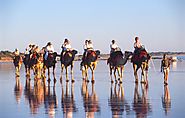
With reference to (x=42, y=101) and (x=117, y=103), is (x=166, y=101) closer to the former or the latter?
(x=117, y=103)

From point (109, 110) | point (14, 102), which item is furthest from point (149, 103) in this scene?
point (14, 102)

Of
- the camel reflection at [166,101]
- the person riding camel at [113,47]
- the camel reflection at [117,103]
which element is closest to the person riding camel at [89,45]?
the person riding camel at [113,47]

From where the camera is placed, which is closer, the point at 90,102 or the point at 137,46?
the point at 90,102

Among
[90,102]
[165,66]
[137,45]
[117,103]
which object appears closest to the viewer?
[117,103]

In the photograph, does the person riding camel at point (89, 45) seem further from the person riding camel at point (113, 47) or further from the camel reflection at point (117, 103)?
the camel reflection at point (117, 103)

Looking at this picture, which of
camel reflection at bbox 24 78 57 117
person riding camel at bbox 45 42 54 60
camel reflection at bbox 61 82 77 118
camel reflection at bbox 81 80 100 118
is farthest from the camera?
person riding camel at bbox 45 42 54 60

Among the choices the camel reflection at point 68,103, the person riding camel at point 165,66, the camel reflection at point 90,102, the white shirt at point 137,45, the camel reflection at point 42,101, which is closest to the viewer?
the camel reflection at point 68,103

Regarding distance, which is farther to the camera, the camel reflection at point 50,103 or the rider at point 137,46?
the rider at point 137,46

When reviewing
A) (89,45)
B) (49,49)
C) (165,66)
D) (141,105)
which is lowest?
(141,105)

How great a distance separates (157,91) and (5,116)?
7446 millimetres

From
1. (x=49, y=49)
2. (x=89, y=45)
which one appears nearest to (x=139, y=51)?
(x=89, y=45)

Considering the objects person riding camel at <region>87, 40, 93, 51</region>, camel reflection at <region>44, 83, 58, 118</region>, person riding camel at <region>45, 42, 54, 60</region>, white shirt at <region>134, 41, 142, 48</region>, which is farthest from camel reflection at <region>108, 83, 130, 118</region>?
person riding camel at <region>45, 42, 54, 60</region>

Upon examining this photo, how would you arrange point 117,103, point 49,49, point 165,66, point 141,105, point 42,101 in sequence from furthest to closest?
point 49,49 < point 165,66 < point 42,101 < point 117,103 < point 141,105

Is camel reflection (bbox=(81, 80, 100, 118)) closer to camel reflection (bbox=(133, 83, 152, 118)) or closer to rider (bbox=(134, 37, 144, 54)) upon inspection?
camel reflection (bbox=(133, 83, 152, 118))
